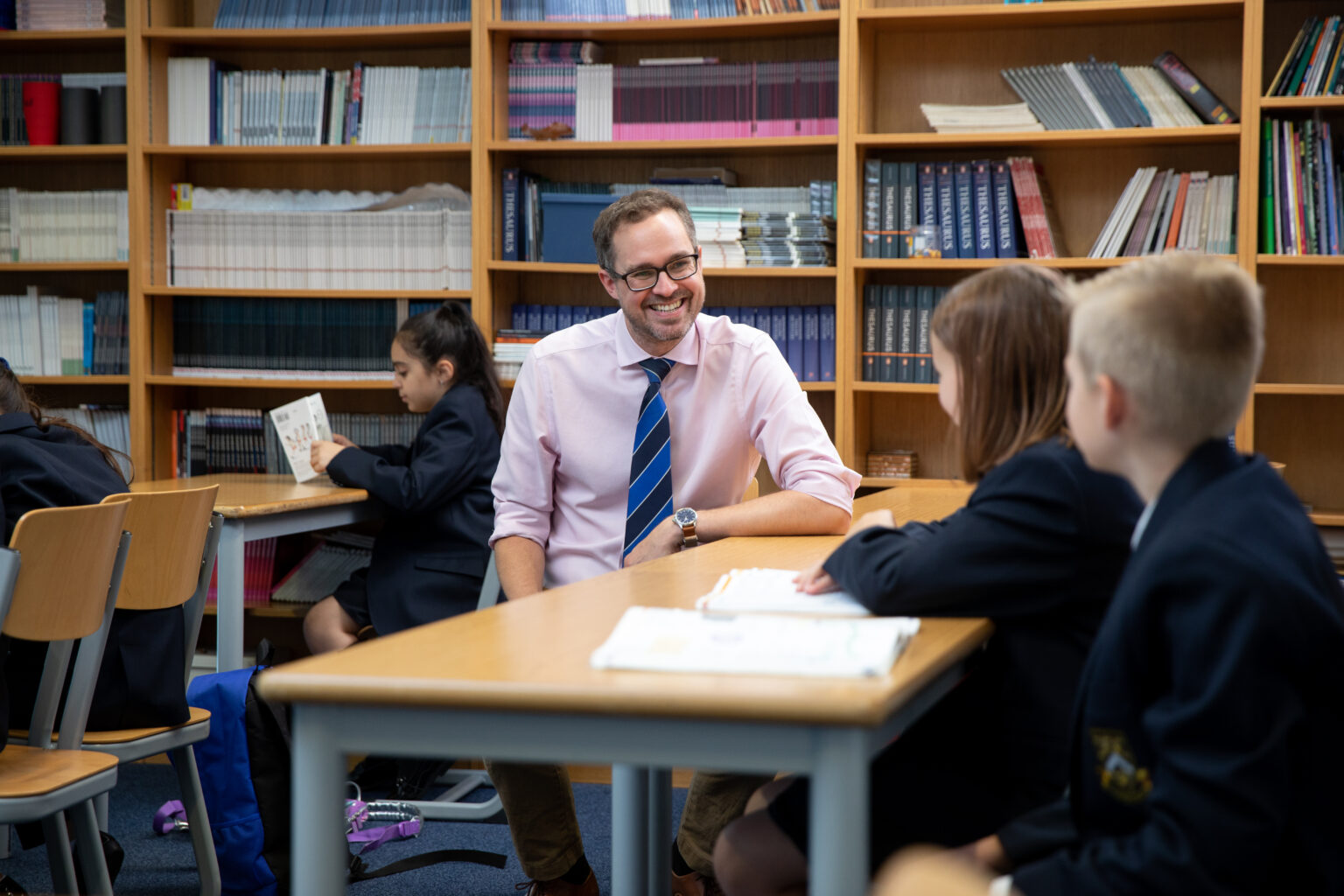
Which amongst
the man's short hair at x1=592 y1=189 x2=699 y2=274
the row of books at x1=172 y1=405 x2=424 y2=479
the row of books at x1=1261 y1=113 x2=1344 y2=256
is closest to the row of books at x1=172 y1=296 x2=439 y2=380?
the row of books at x1=172 y1=405 x2=424 y2=479

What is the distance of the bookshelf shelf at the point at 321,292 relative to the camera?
375 centimetres

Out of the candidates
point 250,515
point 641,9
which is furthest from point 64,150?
point 641,9

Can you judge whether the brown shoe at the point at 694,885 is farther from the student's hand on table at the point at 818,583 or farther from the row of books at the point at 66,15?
the row of books at the point at 66,15

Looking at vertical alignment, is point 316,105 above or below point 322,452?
above

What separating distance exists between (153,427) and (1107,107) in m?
2.99

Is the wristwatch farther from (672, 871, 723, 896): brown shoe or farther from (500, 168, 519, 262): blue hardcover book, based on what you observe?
(500, 168, 519, 262): blue hardcover book

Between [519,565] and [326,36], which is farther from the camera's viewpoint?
[326,36]

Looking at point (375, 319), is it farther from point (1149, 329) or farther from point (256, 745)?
point (1149, 329)

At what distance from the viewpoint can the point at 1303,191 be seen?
3256 millimetres

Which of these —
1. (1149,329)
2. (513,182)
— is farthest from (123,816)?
(1149,329)

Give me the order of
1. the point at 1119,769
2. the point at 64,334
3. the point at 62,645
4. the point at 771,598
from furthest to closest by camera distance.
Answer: the point at 64,334, the point at 62,645, the point at 771,598, the point at 1119,769

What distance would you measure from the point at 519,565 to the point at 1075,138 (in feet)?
6.73

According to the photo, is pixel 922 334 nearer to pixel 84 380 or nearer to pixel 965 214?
pixel 965 214

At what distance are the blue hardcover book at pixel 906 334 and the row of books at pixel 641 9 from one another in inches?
33.4
